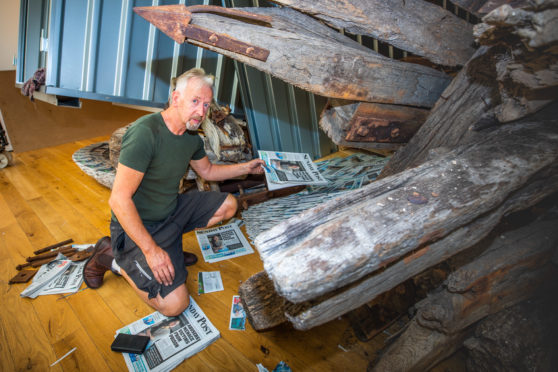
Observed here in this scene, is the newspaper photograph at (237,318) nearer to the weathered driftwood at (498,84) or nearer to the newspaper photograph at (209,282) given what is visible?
the newspaper photograph at (209,282)

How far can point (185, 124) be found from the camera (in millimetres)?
1690

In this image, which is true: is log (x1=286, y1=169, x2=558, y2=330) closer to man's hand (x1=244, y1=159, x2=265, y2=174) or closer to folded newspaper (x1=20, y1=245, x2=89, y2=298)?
man's hand (x1=244, y1=159, x2=265, y2=174)

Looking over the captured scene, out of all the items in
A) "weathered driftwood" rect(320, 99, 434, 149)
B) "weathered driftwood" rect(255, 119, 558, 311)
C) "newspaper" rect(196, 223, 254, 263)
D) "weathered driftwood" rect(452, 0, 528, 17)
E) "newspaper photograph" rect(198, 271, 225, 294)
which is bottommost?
"newspaper photograph" rect(198, 271, 225, 294)

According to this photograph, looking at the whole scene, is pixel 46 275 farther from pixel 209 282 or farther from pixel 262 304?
pixel 262 304

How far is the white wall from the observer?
376 cm

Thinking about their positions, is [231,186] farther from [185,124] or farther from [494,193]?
[494,193]

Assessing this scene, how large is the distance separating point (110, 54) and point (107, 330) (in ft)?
7.37

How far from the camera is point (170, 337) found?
1521 mm

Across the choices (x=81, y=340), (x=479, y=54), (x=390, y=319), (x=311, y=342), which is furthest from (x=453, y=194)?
(x=81, y=340)

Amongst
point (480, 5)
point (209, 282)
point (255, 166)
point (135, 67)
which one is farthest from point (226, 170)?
point (480, 5)

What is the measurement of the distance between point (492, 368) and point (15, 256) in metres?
2.90

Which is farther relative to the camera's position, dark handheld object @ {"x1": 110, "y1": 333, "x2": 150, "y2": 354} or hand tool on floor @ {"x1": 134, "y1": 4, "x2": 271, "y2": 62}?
dark handheld object @ {"x1": 110, "y1": 333, "x2": 150, "y2": 354}

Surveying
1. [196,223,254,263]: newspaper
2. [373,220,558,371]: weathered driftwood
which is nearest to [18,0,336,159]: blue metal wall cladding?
[196,223,254,263]: newspaper

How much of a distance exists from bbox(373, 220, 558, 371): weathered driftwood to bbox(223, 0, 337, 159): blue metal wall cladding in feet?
7.82
